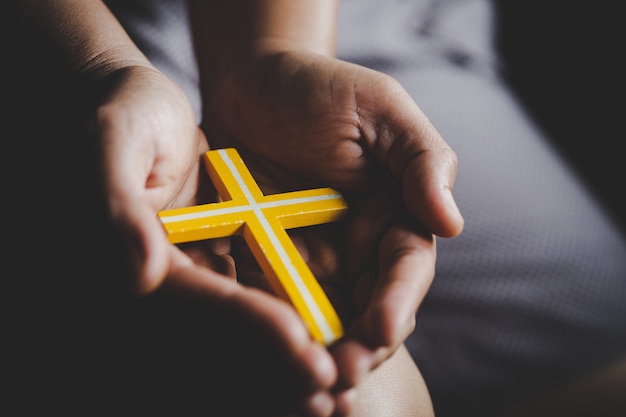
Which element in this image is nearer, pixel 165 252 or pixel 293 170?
pixel 165 252

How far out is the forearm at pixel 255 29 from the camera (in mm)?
1041

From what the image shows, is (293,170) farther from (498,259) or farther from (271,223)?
(498,259)

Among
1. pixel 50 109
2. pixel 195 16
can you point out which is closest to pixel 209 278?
pixel 50 109

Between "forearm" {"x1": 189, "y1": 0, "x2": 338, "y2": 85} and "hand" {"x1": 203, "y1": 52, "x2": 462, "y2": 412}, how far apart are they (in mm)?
73

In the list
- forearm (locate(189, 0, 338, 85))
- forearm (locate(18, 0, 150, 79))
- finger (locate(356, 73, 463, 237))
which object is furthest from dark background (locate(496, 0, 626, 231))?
forearm (locate(18, 0, 150, 79))

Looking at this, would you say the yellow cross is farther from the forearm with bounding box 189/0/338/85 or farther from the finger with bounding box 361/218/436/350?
the forearm with bounding box 189/0/338/85

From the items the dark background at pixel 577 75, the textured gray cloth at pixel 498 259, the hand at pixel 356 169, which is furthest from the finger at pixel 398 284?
the dark background at pixel 577 75

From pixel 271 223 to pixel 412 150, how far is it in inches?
7.9

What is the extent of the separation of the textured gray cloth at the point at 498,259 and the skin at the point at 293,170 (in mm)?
162

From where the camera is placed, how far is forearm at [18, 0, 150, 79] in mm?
854

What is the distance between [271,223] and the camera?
0.76 metres

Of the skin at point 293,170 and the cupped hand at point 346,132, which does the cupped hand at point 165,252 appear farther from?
the cupped hand at point 346,132

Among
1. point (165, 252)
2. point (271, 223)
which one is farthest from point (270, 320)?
point (271, 223)

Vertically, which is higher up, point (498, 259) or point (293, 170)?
point (293, 170)
